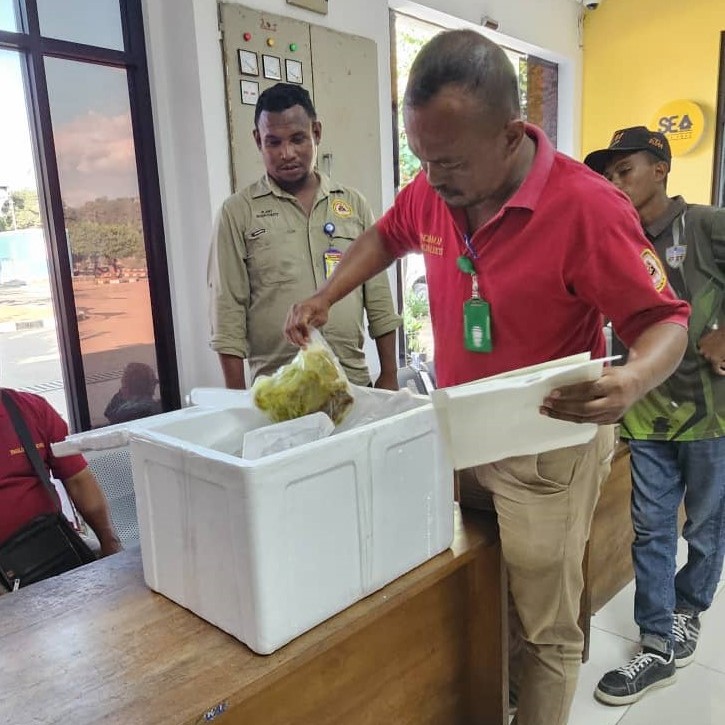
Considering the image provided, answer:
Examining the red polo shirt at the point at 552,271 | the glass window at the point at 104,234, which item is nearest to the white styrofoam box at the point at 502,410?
the red polo shirt at the point at 552,271

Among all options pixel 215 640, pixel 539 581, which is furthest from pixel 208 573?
pixel 539 581

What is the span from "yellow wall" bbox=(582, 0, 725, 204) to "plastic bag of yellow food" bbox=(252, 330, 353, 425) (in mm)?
4599

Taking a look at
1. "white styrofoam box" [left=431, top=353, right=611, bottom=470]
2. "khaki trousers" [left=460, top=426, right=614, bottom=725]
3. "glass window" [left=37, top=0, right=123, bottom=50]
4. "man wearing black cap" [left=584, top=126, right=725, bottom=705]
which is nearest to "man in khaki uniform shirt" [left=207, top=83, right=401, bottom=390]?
"man wearing black cap" [left=584, top=126, right=725, bottom=705]

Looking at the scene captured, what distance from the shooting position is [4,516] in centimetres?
155

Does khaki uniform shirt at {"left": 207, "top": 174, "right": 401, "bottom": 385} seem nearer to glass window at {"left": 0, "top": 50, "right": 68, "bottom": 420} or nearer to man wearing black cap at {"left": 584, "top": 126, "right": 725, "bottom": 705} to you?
man wearing black cap at {"left": 584, "top": 126, "right": 725, "bottom": 705}

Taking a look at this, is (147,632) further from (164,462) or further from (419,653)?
(419,653)

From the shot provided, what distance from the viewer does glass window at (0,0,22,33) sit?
7.87 feet

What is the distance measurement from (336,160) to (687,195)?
3021mm

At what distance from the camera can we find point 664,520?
1.88 m

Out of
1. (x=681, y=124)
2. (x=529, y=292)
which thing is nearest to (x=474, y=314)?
(x=529, y=292)

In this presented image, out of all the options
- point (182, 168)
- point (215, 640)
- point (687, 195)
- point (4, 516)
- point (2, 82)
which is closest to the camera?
point (215, 640)

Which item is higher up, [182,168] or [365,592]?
[182,168]

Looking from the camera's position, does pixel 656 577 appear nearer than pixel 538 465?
No

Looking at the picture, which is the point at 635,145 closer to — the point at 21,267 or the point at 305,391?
the point at 305,391
